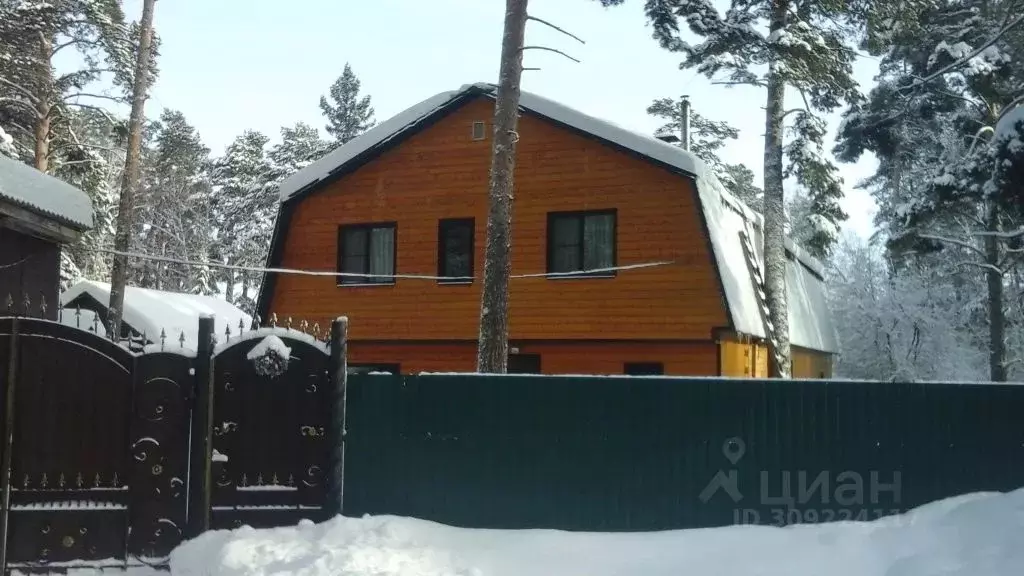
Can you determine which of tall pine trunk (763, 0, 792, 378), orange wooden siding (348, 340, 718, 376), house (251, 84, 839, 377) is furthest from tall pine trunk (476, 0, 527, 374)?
tall pine trunk (763, 0, 792, 378)

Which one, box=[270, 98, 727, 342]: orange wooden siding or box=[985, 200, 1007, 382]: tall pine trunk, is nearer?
box=[270, 98, 727, 342]: orange wooden siding

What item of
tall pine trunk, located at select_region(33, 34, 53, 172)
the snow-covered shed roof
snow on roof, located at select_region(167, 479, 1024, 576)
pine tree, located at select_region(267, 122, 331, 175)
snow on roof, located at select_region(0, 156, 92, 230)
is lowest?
snow on roof, located at select_region(167, 479, 1024, 576)

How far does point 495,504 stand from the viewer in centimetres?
884

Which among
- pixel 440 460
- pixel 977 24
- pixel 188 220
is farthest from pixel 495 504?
pixel 188 220

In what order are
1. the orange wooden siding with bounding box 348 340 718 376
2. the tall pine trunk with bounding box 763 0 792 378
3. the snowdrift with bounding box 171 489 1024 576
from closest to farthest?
the snowdrift with bounding box 171 489 1024 576
the orange wooden siding with bounding box 348 340 718 376
the tall pine trunk with bounding box 763 0 792 378

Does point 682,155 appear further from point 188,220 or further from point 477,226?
point 188,220

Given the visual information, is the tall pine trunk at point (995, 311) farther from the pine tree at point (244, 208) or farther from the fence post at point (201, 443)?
the pine tree at point (244, 208)

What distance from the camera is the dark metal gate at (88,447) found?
8.00 meters

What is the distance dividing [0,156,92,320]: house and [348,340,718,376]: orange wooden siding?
7516 millimetres

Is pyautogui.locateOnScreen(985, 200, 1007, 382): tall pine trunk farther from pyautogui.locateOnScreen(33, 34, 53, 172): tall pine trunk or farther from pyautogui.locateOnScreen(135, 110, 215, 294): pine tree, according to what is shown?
pyautogui.locateOnScreen(135, 110, 215, 294): pine tree

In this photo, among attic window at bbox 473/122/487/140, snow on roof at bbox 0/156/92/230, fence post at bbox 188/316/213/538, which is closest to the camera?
fence post at bbox 188/316/213/538

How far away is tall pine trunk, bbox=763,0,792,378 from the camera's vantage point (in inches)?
690

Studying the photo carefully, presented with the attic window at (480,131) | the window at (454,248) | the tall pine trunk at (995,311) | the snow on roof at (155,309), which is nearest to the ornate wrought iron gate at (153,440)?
the window at (454,248)

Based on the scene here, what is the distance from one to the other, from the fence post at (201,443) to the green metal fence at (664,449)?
141cm
